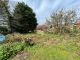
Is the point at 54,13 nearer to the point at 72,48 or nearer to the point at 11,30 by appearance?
the point at 11,30

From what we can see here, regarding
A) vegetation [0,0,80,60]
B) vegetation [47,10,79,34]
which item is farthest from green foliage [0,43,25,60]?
vegetation [47,10,79,34]

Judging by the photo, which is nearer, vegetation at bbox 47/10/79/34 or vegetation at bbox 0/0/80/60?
vegetation at bbox 0/0/80/60

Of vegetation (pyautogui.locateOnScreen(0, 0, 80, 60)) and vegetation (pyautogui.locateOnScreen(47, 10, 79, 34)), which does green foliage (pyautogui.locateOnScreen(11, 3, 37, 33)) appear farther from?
vegetation (pyautogui.locateOnScreen(47, 10, 79, 34))

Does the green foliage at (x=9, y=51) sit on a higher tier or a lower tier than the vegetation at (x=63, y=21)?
lower

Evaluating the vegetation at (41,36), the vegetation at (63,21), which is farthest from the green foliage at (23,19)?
the vegetation at (63,21)

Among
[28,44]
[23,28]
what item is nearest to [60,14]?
[23,28]

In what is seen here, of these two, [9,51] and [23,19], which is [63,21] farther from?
[9,51]

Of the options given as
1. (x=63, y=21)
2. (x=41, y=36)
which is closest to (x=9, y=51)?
(x=41, y=36)

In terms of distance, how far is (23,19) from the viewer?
31.8 m

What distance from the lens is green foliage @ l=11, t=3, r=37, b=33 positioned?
104 ft

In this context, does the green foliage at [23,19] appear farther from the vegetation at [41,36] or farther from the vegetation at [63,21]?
the vegetation at [63,21]

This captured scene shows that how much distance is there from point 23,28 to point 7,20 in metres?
3.02

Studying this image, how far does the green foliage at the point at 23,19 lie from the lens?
3176cm

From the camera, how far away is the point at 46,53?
13797mm
